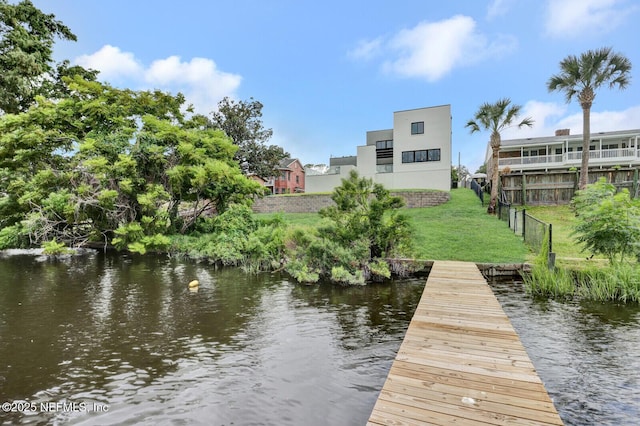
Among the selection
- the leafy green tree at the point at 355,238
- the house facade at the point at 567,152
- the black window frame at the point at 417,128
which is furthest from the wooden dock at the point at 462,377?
the house facade at the point at 567,152

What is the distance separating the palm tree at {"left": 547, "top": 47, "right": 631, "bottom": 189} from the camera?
57.6ft

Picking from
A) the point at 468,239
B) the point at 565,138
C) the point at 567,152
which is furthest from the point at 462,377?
the point at 565,138

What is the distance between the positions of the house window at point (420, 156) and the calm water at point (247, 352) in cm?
2092

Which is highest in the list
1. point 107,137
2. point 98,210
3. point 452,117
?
point 452,117

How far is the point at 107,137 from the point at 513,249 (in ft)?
61.1

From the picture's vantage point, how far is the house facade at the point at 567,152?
94.6 feet

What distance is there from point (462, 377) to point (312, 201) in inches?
953

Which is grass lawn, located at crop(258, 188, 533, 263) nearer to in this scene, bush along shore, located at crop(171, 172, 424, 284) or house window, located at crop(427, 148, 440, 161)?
bush along shore, located at crop(171, 172, 424, 284)

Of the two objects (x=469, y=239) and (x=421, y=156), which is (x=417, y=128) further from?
(x=469, y=239)

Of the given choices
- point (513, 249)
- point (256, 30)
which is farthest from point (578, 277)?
point (256, 30)

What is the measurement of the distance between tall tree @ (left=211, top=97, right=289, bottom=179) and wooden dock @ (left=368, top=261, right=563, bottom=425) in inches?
1102

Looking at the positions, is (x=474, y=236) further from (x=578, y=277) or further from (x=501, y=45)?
(x=501, y=45)

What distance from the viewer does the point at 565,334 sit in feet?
19.6

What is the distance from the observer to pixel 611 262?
338 inches
